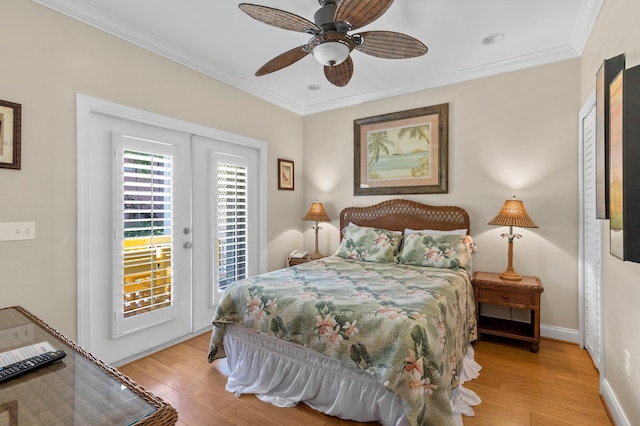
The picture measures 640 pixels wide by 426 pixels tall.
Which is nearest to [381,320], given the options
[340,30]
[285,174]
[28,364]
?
[28,364]

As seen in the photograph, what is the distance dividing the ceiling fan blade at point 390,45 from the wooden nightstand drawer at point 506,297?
2.20 meters

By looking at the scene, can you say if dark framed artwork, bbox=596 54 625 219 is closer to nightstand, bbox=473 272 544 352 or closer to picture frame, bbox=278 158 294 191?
nightstand, bbox=473 272 544 352

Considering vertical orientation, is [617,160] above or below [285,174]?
below

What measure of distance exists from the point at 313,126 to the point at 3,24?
3257 mm

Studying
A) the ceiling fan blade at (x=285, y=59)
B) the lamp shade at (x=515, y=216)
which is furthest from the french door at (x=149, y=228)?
the lamp shade at (x=515, y=216)

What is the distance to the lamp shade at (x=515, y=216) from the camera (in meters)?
2.86

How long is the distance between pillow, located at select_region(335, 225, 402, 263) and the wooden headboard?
0.98 ft

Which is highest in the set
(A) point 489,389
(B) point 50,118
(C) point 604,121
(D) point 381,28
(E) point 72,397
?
(D) point 381,28

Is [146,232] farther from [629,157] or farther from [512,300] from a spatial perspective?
[512,300]

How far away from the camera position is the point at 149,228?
2.81 m

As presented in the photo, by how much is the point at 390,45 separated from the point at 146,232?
2.51 m

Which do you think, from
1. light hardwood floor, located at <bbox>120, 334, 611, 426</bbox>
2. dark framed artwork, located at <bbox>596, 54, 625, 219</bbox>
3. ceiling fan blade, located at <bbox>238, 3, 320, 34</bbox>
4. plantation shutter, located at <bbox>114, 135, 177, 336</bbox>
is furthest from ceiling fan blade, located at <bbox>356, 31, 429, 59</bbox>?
light hardwood floor, located at <bbox>120, 334, 611, 426</bbox>

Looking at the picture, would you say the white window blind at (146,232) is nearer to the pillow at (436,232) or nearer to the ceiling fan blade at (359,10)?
the ceiling fan blade at (359,10)

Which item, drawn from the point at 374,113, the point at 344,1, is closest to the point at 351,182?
the point at 374,113
